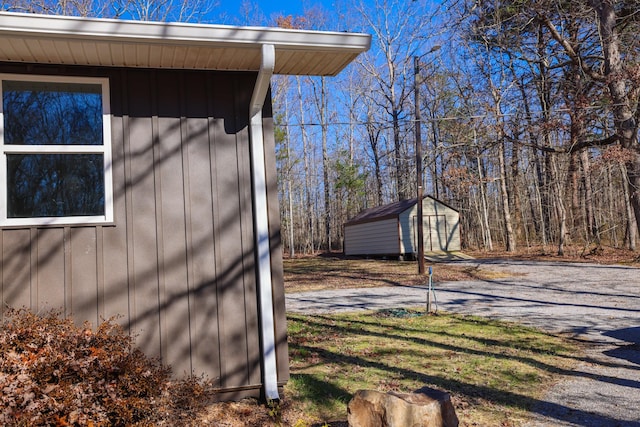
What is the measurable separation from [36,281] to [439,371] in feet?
11.6

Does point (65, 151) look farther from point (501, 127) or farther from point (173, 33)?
point (501, 127)

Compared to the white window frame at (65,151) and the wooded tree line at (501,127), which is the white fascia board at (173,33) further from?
the wooded tree line at (501,127)

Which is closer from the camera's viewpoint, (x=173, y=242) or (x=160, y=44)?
(x=160, y=44)

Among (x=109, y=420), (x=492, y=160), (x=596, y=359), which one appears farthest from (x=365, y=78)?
(x=109, y=420)

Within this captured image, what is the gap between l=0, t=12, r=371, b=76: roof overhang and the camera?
10.1 feet

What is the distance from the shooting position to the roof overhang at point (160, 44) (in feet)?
10.1

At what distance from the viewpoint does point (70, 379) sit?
2621mm

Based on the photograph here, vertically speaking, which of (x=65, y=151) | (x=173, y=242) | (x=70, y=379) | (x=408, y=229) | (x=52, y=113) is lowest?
(x=70, y=379)

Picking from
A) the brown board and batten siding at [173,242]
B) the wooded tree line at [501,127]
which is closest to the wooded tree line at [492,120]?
the wooded tree line at [501,127]

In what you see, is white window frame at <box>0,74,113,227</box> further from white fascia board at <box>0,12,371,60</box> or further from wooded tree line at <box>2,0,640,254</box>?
wooded tree line at <box>2,0,640,254</box>

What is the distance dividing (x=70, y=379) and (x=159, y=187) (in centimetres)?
152

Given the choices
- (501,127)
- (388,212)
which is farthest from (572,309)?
(388,212)

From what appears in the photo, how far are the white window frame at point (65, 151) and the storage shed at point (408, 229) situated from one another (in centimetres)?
1738

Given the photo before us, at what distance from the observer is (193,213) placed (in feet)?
12.1
